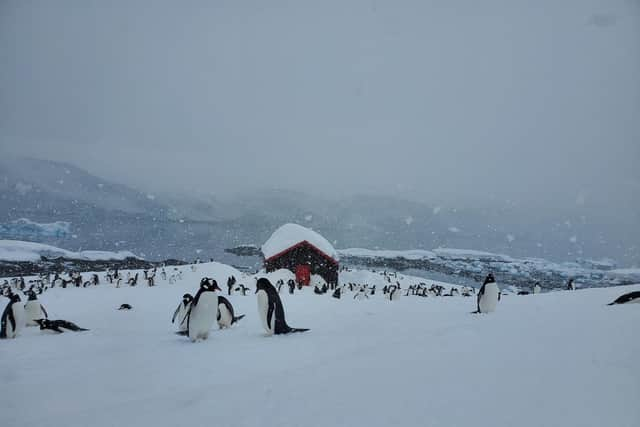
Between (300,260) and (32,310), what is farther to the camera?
(300,260)

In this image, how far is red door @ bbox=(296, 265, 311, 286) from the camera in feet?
84.0

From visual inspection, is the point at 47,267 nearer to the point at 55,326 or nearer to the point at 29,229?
the point at 29,229

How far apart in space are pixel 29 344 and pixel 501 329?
232 inches

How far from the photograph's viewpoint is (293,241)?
86.1 feet

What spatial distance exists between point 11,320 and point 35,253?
4206 centimetres

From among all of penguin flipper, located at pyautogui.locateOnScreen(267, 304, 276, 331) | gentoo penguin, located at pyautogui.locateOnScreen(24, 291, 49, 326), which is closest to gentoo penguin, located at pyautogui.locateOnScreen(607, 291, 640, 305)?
penguin flipper, located at pyautogui.locateOnScreen(267, 304, 276, 331)

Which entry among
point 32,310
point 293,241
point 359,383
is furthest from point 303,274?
point 359,383

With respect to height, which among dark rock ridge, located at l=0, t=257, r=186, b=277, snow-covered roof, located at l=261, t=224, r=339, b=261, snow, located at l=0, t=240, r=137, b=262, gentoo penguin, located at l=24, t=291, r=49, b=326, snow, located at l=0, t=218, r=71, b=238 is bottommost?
dark rock ridge, located at l=0, t=257, r=186, b=277

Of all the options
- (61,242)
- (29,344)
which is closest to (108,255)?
(61,242)

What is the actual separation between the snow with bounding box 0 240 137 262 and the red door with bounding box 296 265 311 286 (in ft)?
97.3

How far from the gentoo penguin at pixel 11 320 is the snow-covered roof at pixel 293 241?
19852 mm

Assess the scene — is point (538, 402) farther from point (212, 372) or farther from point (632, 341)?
point (212, 372)

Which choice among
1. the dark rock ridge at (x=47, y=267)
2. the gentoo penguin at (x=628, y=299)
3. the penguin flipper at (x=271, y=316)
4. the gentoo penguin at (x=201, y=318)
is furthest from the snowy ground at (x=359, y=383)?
the dark rock ridge at (x=47, y=267)

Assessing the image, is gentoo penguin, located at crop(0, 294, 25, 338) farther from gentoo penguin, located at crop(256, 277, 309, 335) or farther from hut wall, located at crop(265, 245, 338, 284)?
hut wall, located at crop(265, 245, 338, 284)
